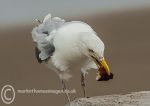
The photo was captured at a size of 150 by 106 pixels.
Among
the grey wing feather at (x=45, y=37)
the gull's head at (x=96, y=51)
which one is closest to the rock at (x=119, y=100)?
the gull's head at (x=96, y=51)

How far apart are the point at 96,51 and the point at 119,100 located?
0.57 m

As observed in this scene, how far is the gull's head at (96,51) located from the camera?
8781 millimetres

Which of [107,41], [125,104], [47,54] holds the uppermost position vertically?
[107,41]

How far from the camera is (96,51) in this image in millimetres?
8797

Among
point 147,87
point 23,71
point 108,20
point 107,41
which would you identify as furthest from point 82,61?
point 108,20

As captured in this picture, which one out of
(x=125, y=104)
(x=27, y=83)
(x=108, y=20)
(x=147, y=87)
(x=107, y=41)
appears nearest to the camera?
(x=125, y=104)

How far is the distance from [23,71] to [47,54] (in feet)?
22.5

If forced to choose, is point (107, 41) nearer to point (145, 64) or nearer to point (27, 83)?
point (145, 64)

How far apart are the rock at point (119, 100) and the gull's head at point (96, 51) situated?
27cm

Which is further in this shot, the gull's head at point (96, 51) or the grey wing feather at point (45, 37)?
the grey wing feather at point (45, 37)

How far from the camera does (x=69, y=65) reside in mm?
9422

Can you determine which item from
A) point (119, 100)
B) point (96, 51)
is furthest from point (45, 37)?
point (119, 100)

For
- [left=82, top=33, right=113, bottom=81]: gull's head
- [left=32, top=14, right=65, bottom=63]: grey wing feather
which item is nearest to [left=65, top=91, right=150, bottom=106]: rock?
[left=82, top=33, right=113, bottom=81]: gull's head

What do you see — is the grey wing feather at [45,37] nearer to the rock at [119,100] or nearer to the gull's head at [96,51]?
the gull's head at [96,51]
